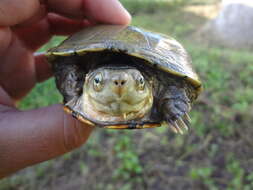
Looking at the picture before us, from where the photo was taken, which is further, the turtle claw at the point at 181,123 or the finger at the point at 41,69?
the finger at the point at 41,69

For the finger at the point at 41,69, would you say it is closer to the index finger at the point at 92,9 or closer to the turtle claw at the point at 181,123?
the index finger at the point at 92,9

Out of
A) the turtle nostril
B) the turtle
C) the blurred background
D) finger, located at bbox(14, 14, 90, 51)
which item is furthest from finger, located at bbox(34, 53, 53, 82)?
the turtle nostril

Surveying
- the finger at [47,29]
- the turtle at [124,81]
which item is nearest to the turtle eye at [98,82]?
the turtle at [124,81]

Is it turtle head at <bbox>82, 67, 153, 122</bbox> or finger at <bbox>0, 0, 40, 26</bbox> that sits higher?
finger at <bbox>0, 0, 40, 26</bbox>

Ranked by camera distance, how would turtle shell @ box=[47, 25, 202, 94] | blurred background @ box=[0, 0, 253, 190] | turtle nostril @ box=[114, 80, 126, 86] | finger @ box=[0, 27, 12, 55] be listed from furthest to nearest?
1. blurred background @ box=[0, 0, 253, 190]
2. finger @ box=[0, 27, 12, 55]
3. turtle shell @ box=[47, 25, 202, 94]
4. turtle nostril @ box=[114, 80, 126, 86]

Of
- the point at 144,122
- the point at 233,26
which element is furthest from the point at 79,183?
the point at 233,26

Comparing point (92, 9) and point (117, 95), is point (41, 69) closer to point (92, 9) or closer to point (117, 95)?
point (92, 9)

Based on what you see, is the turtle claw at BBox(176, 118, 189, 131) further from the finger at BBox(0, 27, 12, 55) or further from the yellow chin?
the finger at BBox(0, 27, 12, 55)

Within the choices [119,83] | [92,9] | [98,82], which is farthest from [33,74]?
[119,83]
